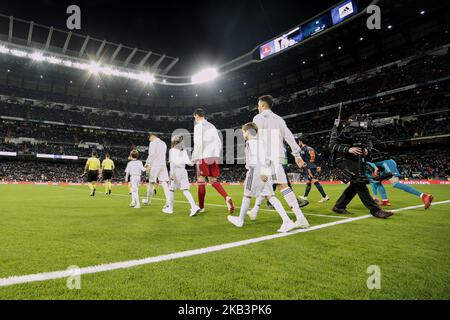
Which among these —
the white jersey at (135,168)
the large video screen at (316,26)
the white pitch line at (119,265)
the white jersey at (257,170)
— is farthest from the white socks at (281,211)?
the large video screen at (316,26)

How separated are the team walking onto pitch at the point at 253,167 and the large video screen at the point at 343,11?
89.9 feet

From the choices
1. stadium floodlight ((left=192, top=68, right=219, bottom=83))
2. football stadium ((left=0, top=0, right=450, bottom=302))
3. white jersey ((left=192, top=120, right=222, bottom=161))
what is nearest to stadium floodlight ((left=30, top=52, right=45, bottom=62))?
football stadium ((left=0, top=0, right=450, bottom=302))

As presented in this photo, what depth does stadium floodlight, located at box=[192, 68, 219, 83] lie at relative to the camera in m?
51.3

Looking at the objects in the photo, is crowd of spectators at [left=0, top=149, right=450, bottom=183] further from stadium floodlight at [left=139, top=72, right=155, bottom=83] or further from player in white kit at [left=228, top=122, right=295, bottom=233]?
player in white kit at [left=228, top=122, right=295, bottom=233]

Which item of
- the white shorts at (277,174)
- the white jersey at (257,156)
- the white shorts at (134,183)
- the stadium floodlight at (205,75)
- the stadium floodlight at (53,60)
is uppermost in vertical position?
the stadium floodlight at (205,75)

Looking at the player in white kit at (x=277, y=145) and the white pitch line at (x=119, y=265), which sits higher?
the player in white kit at (x=277, y=145)

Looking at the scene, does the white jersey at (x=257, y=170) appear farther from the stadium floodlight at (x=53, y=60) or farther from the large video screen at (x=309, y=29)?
the stadium floodlight at (x=53, y=60)

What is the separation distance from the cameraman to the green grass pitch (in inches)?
22.2

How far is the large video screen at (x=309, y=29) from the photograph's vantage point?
28.9 meters

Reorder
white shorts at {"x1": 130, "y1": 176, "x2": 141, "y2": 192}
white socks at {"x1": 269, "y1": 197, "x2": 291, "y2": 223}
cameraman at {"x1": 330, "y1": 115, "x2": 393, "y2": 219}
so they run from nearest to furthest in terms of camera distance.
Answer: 1. white socks at {"x1": 269, "y1": 197, "x2": 291, "y2": 223}
2. cameraman at {"x1": 330, "y1": 115, "x2": 393, "y2": 219}
3. white shorts at {"x1": 130, "y1": 176, "x2": 141, "y2": 192}

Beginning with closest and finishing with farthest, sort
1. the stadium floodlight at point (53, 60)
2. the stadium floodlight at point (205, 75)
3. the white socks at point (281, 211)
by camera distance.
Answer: the white socks at point (281, 211), the stadium floodlight at point (53, 60), the stadium floodlight at point (205, 75)
